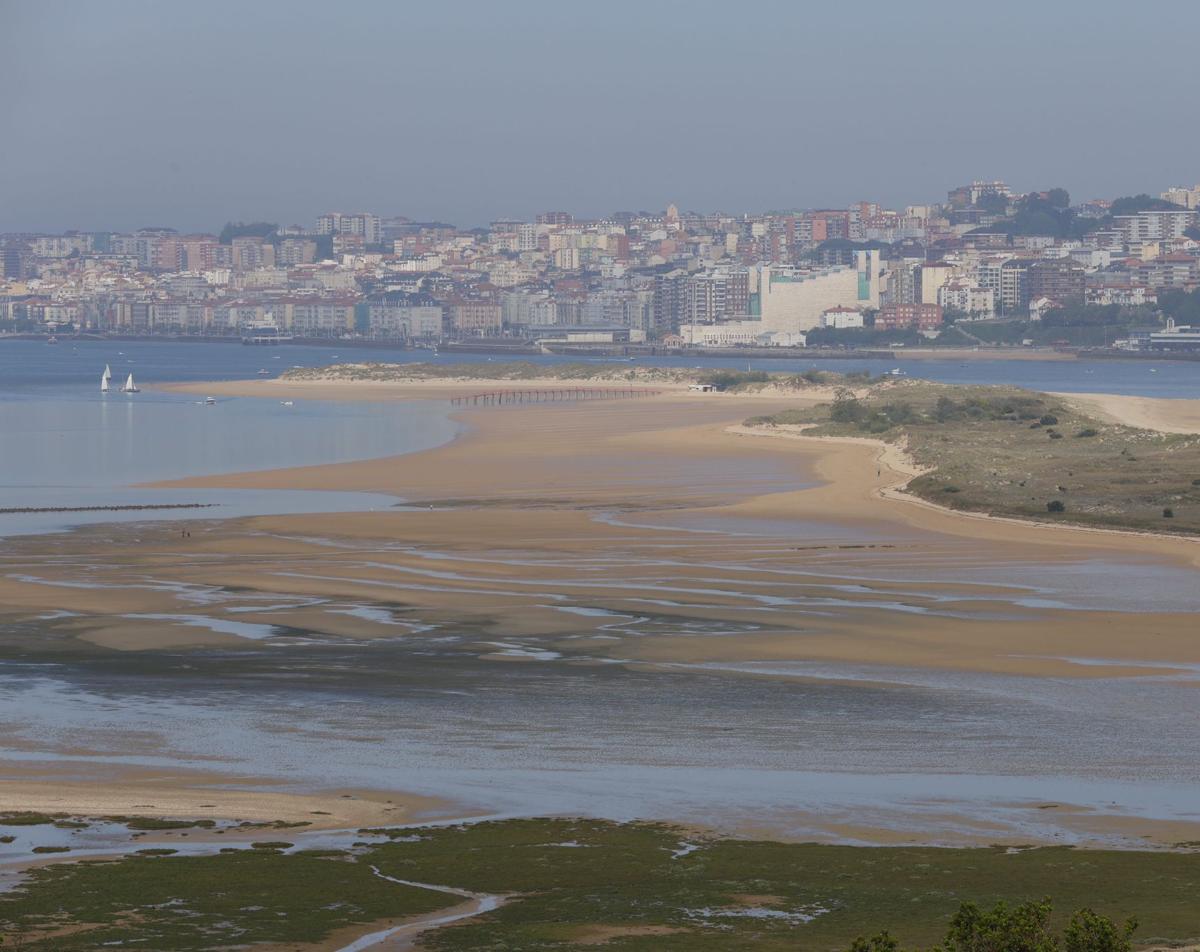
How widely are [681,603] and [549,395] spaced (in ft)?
260

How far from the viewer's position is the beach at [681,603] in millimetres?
16797

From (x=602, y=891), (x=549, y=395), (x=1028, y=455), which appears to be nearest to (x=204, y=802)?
(x=602, y=891)

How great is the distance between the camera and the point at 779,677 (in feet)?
70.3

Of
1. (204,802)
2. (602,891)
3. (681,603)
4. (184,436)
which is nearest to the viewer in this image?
(602,891)

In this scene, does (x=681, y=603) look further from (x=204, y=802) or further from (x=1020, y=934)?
(x=1020, y=934)

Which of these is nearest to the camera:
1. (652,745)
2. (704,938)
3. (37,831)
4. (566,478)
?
(704,938)

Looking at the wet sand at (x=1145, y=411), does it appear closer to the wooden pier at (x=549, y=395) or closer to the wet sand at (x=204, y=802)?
the wooden pier at (x=549, y=395)

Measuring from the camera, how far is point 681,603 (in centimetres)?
2680

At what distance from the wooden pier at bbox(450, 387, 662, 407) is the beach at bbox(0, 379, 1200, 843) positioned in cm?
5112

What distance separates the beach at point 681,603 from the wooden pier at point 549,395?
168 feet

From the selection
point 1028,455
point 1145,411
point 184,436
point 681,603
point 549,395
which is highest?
point 681,603

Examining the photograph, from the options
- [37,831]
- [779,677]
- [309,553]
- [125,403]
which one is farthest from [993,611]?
[125,403]

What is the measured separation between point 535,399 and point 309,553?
224 feet

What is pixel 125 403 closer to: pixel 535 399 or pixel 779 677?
pixel 535 399
